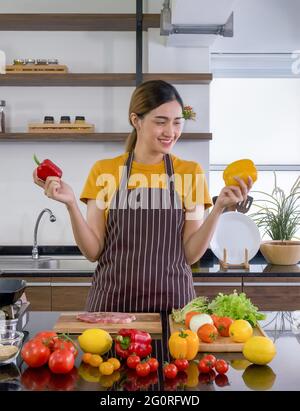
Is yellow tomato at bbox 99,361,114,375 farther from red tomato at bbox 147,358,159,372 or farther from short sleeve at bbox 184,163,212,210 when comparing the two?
short sleeve at bbox 184,163,212,210

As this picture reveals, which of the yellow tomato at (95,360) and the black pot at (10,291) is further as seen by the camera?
the black pot at (10,291)

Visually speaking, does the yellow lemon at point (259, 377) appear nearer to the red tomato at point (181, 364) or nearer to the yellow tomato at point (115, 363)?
the red tomato at point (181, 364)

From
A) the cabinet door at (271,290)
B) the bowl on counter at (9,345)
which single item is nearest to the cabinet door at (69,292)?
the cabinet door at (271,290)

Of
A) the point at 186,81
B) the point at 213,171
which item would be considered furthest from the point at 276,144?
the point at 186,81

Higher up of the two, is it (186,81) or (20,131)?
(186,81)

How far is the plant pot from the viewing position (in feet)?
12.8

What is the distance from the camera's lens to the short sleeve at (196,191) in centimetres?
250

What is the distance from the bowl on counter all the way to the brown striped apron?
0.65 metres

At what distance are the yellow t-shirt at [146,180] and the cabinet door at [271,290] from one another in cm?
129

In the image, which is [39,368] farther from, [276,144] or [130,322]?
[276,144]

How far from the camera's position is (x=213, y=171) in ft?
15.3

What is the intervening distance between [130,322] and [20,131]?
8.53ft

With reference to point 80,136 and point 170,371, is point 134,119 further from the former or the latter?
point 80,136

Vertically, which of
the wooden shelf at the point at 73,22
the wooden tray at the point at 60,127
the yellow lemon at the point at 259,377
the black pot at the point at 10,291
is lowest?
the yellow lemon at the point at 259,377
